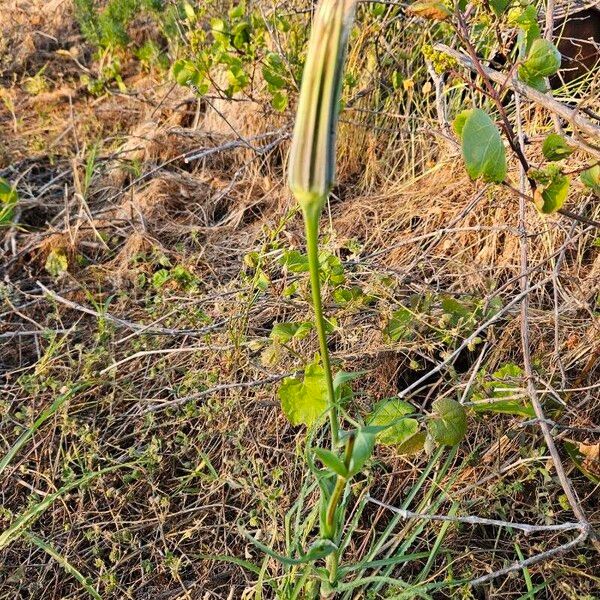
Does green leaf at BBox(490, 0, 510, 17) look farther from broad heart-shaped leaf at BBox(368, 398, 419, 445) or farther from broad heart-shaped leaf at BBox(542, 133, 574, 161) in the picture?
broad heart-shaped leaf at BBox(368, 398, 419, 445)

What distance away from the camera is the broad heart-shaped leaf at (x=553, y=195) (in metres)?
1.46

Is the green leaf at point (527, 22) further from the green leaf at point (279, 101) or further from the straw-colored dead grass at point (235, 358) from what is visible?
the green leaf at point (279, 101)

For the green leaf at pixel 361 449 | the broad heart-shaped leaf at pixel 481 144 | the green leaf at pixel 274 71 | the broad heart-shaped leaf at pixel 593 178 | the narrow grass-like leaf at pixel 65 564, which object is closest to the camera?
the green leaf at pixel 361 449

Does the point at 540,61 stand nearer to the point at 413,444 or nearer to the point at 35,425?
the point at 413,444

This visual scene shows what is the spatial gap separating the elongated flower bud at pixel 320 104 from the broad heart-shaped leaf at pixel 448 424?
28.9 inches

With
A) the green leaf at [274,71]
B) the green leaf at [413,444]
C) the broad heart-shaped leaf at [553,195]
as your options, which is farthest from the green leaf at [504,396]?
the green leaf at [274,71]

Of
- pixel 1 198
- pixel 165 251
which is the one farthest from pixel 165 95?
pixel 1 198

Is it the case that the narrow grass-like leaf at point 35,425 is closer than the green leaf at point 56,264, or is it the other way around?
the narrow grass-like leaf at point 35,425

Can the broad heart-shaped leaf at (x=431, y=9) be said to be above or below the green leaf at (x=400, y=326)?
above

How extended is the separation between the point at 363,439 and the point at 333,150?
16.0 inches

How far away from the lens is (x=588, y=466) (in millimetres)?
1609

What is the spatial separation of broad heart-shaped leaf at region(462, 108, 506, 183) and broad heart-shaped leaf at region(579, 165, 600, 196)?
215 millimetres

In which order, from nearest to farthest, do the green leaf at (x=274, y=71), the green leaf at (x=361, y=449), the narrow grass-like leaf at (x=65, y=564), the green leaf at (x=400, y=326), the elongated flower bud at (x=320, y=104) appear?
the elongated flower bud at (x=320, y=104) < the green leaf at (x=361, y=449) < the narrow grass-like leaf at (x=65, y=564) < the green leaf at (x=400, y=326) < the green leaf at (x=274, y=71)

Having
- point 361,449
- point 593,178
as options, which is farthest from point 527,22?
point 361,449
